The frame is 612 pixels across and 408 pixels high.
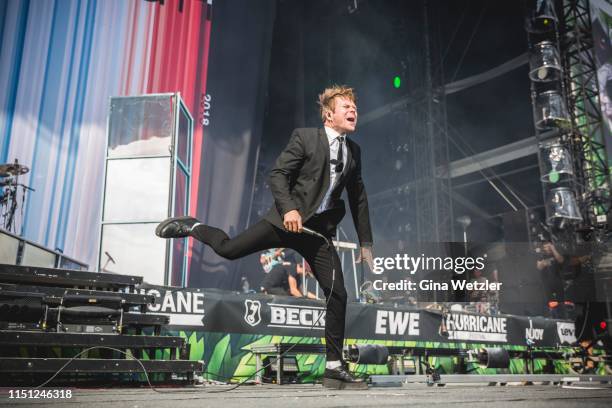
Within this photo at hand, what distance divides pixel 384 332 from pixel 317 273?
13.3 ft

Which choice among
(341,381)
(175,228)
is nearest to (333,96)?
(175,228)

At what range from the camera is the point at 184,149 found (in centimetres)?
838

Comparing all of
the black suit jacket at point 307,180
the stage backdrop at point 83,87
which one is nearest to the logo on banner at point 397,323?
the black suit jacket at point 307,180

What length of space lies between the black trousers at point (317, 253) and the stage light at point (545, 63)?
9394 millimetres

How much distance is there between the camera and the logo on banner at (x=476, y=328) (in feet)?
25.8

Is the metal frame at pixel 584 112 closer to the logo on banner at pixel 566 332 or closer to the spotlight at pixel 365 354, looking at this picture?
the logo on banner at pixel 566 332

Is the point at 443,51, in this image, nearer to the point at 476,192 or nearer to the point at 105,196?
the point at 476,192

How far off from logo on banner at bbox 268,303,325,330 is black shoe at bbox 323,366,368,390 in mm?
2655

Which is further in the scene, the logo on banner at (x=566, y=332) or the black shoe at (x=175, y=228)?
the logo on banner at (x=566, y=332)

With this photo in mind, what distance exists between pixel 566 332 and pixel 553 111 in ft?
14.5

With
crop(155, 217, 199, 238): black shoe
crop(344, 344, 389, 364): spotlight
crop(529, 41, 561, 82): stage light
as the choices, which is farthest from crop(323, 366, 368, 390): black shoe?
crop(529, 41, 561, 82): stage light
